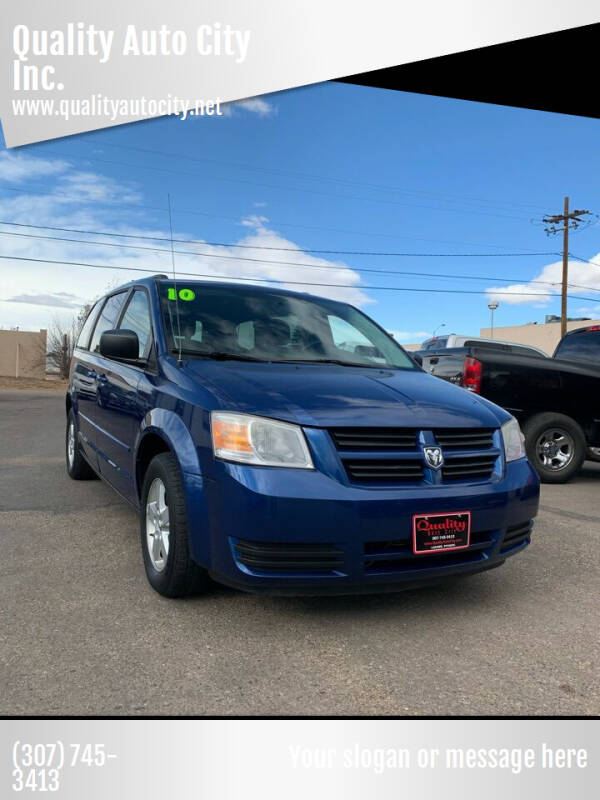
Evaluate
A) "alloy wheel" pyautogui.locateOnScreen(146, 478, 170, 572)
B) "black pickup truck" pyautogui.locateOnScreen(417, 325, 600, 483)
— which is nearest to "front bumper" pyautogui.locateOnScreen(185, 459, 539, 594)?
"alloy wheel" pyautogui.locateOnScreen(146, 478, 170, 572)

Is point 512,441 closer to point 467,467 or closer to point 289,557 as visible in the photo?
point 467,467

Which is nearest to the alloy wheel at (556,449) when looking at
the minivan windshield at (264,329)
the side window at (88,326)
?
the minivan windshield at (264,329)

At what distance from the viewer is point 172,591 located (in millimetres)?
3143

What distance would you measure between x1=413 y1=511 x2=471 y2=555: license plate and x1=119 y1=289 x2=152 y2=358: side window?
1.98m

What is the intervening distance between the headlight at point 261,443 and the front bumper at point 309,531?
1.9 inches

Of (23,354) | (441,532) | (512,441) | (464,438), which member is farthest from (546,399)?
(23,354)

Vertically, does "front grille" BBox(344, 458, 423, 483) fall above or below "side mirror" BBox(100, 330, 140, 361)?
below

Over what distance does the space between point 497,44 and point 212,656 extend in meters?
5.67

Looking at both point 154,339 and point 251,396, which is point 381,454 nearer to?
point 251,396

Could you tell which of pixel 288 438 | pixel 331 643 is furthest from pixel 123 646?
pixel 288 438

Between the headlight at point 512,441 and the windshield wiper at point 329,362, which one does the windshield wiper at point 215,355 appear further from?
the headlight at point 512,441

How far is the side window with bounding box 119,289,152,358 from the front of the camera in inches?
155

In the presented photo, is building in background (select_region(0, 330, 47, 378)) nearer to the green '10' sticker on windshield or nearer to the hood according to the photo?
the green '10' sticker on windshield

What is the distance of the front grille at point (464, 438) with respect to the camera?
3.02m
